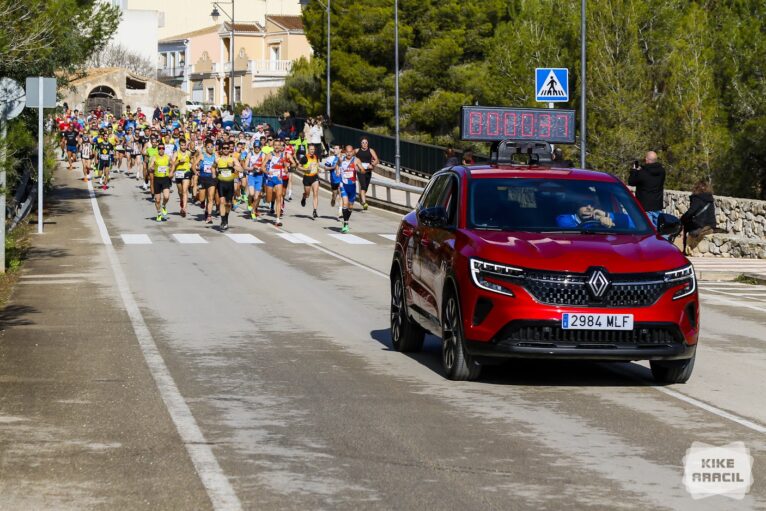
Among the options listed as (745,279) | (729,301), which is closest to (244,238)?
(745,279)

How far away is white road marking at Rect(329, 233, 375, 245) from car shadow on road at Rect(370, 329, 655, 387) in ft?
53.1

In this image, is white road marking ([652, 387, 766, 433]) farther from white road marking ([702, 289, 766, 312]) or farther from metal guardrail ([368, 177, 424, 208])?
metal guardrail ([368, 177, 424, 208])

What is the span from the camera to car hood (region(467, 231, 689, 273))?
429 inches

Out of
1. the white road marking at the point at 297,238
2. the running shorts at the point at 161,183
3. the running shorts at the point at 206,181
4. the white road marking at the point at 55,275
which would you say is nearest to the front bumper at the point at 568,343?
the white road marking at the point at 55,275

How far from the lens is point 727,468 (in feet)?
26.9

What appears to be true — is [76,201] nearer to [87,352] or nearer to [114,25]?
[114,25]

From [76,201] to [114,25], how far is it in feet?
21.3

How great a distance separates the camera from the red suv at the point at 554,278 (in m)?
10.8

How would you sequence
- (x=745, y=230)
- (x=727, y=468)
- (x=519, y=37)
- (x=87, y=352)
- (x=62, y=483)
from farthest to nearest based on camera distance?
(x=519, y=37) < (x=745, y=230) < (x=87, y=352) < (x=727, y=468) < (x=62, y=483)

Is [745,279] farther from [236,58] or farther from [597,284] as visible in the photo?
[236,58]

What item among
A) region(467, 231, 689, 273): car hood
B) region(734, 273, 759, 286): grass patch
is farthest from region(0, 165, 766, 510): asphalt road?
region(734, 273, 759, 286): grass patch

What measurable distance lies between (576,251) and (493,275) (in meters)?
0.65

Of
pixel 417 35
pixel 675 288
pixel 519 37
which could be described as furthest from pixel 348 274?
pixel 417 35

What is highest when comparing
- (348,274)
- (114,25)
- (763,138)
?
(114,25)
